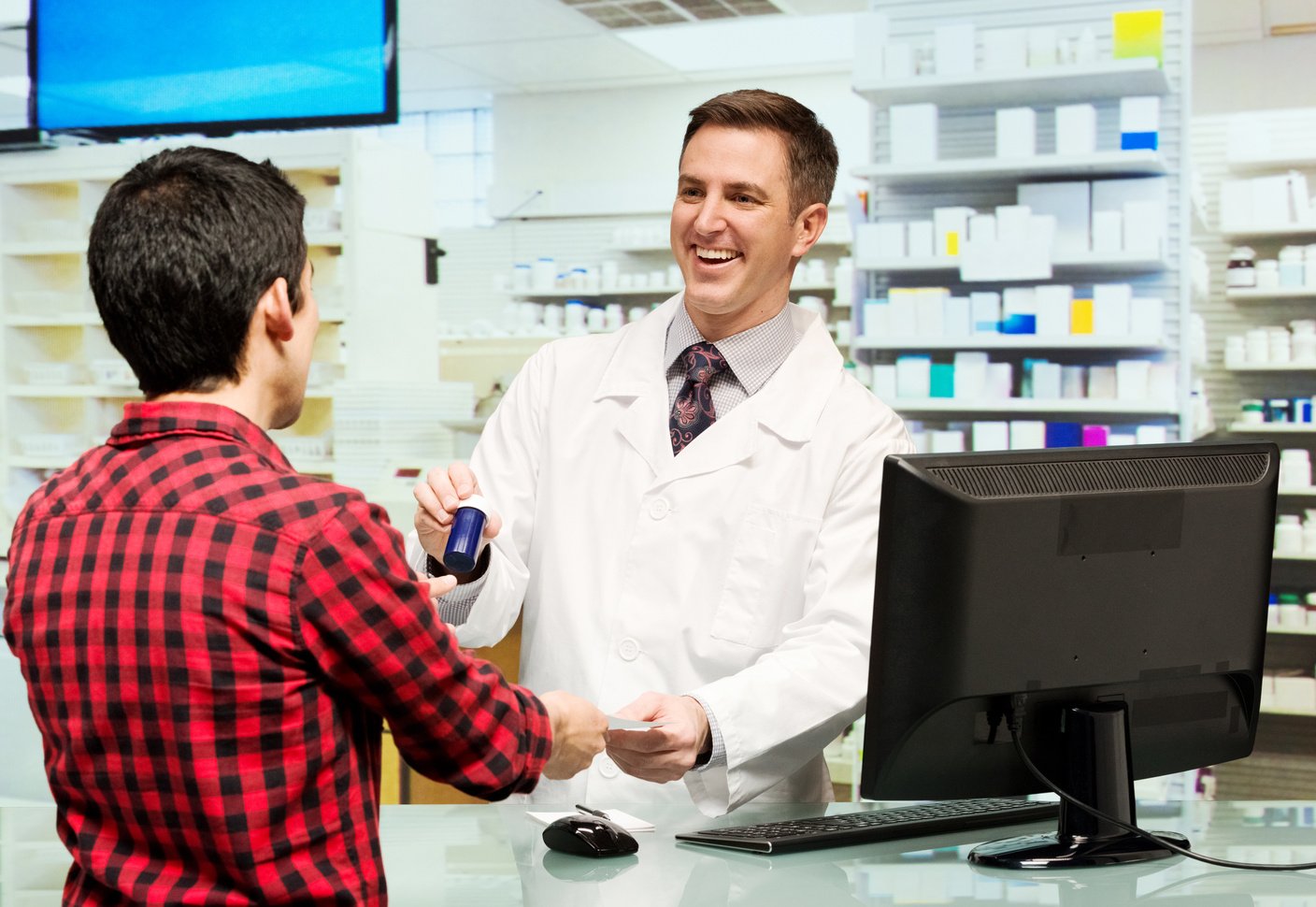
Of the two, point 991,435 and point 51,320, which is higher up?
point 51,320

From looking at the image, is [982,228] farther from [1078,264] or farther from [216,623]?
[216,623]

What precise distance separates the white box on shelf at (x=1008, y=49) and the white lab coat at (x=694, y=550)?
332cm

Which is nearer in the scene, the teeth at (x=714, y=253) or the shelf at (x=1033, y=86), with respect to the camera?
the teeth at (x=714, y=253)

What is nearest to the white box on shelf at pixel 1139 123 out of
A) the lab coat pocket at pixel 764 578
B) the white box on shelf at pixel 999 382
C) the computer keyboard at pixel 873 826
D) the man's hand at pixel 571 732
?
the white box on shelf at pixel 999 382

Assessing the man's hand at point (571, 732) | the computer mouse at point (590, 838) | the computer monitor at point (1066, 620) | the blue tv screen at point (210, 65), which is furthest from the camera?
the blue tv screen at point (210, 65)

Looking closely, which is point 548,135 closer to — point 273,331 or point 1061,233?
point 1061,233

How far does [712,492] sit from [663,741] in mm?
433

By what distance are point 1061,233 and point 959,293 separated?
51cm

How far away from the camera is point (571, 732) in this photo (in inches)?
45.9

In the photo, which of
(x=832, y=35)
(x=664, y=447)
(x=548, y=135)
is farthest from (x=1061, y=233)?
(x=548, y=135)

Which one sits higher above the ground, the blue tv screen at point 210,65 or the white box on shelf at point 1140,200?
the blue tv screen at point 210,65

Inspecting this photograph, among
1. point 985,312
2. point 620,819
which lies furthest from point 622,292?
point 620,819

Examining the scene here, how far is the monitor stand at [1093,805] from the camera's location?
4.63 feet

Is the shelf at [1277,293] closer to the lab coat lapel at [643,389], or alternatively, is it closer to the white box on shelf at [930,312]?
the white box on shelf at [930,312]
